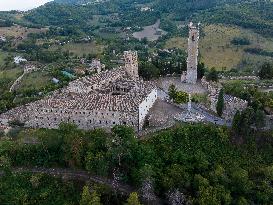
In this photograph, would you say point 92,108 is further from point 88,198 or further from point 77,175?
point 88,198

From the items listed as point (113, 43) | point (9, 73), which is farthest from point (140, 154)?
point (113, 43)

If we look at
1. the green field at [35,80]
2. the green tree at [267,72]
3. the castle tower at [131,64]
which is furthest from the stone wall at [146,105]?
the green field at [35,80]

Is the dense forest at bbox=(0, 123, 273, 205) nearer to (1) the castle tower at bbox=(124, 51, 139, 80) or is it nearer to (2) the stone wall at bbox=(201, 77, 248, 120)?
(2) the stone wall at bbox=(201, 77, 248, 120)

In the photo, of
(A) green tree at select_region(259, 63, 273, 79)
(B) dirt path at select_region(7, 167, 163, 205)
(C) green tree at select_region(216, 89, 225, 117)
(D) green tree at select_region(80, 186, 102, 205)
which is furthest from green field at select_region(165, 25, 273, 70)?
(D) green tree at select_region(80, 186, 102, 205)

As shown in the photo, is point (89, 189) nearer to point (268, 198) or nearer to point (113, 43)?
point (268, 198)

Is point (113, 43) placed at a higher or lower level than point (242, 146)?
lower
